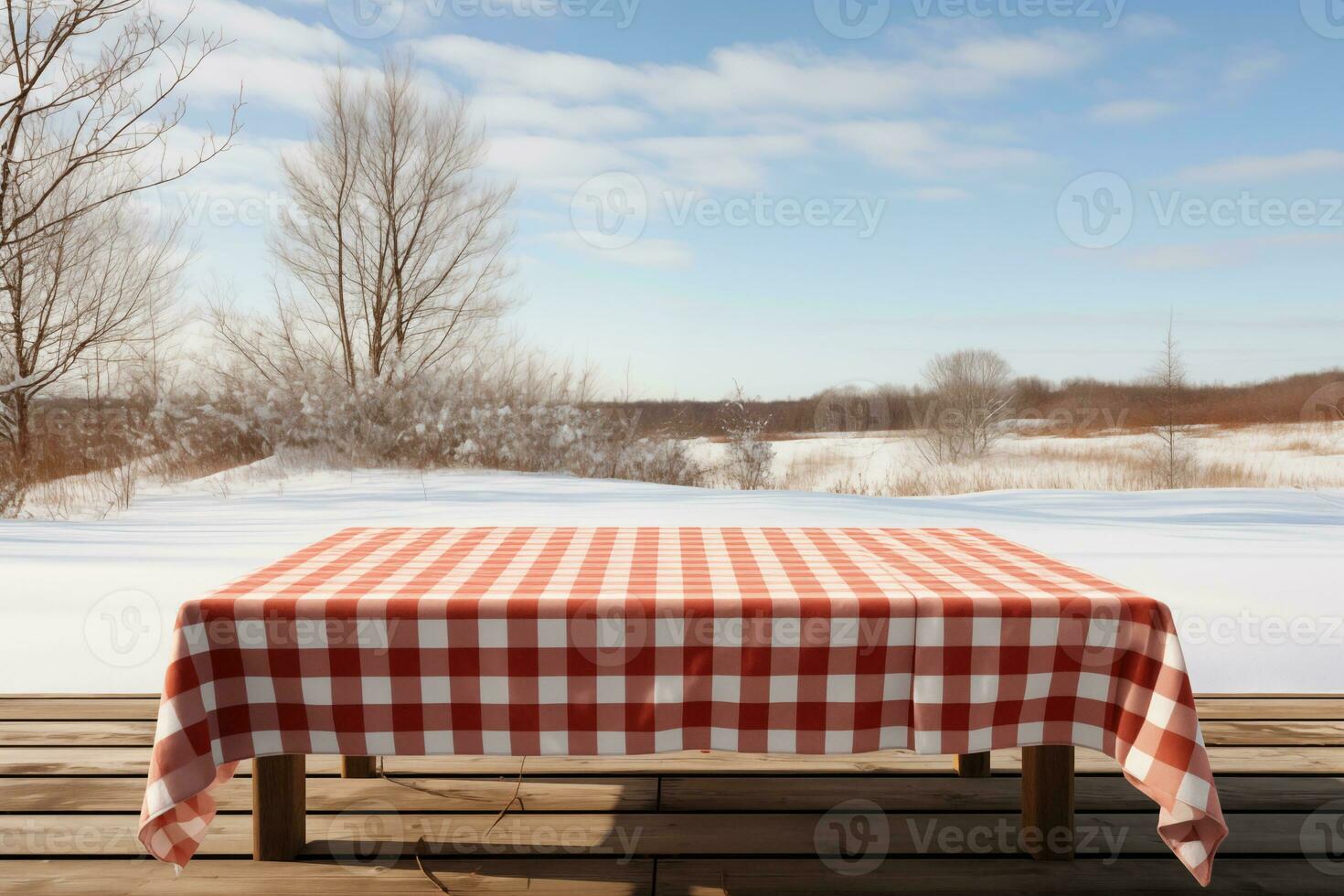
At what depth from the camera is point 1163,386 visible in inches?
358

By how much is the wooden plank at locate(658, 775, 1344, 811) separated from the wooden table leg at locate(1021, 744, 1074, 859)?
23 cm

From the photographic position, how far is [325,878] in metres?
1.57

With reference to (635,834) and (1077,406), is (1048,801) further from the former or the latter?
(1077,406)

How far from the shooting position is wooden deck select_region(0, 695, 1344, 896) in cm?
157

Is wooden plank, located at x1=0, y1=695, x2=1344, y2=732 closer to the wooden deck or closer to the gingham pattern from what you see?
the wooden deck

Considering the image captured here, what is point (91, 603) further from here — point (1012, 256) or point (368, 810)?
point (1012, 256)

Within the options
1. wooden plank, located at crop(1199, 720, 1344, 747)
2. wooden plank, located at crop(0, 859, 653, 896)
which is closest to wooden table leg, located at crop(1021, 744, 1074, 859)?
wooden plank, located at crop(0, 859, 653, 896)

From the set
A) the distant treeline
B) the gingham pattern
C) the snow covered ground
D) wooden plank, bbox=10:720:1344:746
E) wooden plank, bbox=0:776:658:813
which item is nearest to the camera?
the gingham pattern

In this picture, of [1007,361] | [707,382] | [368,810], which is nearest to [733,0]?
[707,382]

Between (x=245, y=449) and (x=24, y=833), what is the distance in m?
6.07

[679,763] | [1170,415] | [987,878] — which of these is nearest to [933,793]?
[987,878]

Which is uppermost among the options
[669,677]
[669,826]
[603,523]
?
[669,677]

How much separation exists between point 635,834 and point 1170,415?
8924mm

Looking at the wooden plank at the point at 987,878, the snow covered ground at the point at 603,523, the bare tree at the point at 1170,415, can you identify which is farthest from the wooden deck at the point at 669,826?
the bare tree at the point at 1170,415
